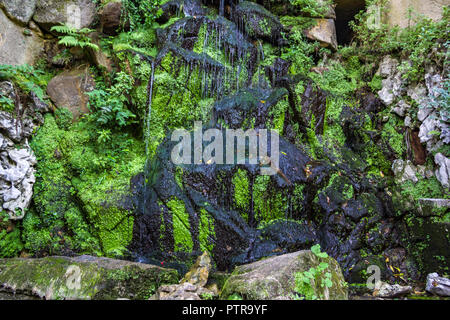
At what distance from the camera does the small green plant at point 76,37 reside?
6.77m

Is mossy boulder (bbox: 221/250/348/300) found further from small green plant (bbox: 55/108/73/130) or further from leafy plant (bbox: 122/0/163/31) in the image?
leafy plant (bbox: 122/0/163/31)

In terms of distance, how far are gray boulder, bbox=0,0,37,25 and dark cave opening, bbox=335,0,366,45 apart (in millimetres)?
9941

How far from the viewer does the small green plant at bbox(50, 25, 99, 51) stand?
22.2 feet

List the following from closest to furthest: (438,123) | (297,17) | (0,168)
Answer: (0,168)
(438,123)
(297,17)

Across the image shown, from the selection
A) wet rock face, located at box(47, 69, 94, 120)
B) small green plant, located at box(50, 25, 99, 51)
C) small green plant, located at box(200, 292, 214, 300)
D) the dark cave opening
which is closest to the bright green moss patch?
small green plant, located at box(200, 292, 214, 300)

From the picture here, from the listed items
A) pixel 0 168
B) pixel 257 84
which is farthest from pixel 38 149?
pixel 257 84

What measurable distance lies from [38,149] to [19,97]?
1.18 m

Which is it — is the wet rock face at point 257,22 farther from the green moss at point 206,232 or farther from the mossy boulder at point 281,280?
the mossy boulder at point 281,280

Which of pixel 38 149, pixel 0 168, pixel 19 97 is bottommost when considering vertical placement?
pixel 0 168

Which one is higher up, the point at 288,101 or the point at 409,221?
the point at 288,101

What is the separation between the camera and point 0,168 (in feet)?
16.1

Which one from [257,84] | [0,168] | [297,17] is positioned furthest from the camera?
[297,17]

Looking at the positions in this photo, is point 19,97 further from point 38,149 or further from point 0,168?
point 0,168

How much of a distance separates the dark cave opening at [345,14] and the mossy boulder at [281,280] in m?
9.73
